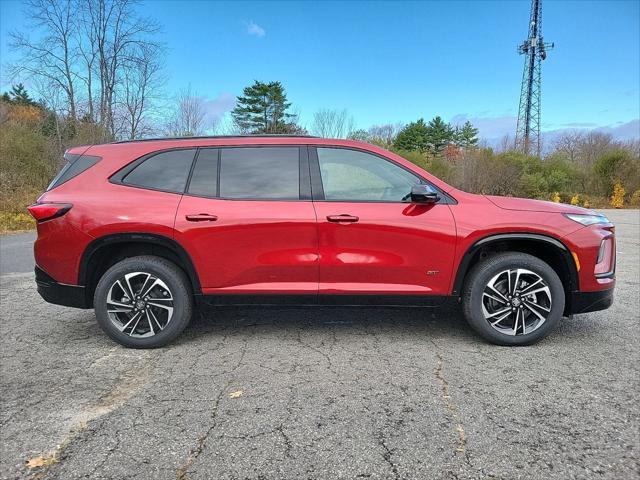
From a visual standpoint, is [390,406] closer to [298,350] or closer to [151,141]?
[298,350]

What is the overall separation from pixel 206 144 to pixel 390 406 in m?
2.60

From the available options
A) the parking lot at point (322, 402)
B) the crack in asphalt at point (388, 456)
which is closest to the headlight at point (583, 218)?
the parking lot at point (322, 402)

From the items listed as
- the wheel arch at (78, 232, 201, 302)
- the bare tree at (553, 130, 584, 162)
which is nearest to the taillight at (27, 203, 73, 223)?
the wheel arch at (78, 232, 201, 302)

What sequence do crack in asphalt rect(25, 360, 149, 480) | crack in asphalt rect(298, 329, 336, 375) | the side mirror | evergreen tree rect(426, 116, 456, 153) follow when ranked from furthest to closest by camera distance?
evergreen tree rect(426, 116, 456, 153) < the side mirror < crack in asphalt rect(298, 329, 336, 375) < crack in asphalt rect(25, 360, 149, 480)

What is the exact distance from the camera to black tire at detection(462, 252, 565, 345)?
3.58m

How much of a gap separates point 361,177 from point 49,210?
2.59 metres

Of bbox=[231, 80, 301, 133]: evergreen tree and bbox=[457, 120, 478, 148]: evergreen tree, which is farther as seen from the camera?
bbox=[457, 120, 478, 148]: evergreen tree

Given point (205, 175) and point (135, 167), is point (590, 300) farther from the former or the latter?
point (135, 167)

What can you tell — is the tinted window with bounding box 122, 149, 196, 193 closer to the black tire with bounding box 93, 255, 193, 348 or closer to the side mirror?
the black tire with bounding box 93, 255, 193, 348

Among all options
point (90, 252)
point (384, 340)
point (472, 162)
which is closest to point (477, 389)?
point (384, 340)

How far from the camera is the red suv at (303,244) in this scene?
357 cm

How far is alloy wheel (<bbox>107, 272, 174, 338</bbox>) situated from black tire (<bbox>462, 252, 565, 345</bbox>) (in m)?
2.50

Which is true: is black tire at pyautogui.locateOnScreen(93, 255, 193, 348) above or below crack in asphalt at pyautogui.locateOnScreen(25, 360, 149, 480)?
above

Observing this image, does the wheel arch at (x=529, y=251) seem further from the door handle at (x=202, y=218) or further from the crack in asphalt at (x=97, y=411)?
the crack in asphalt at (x=97, y=411)
